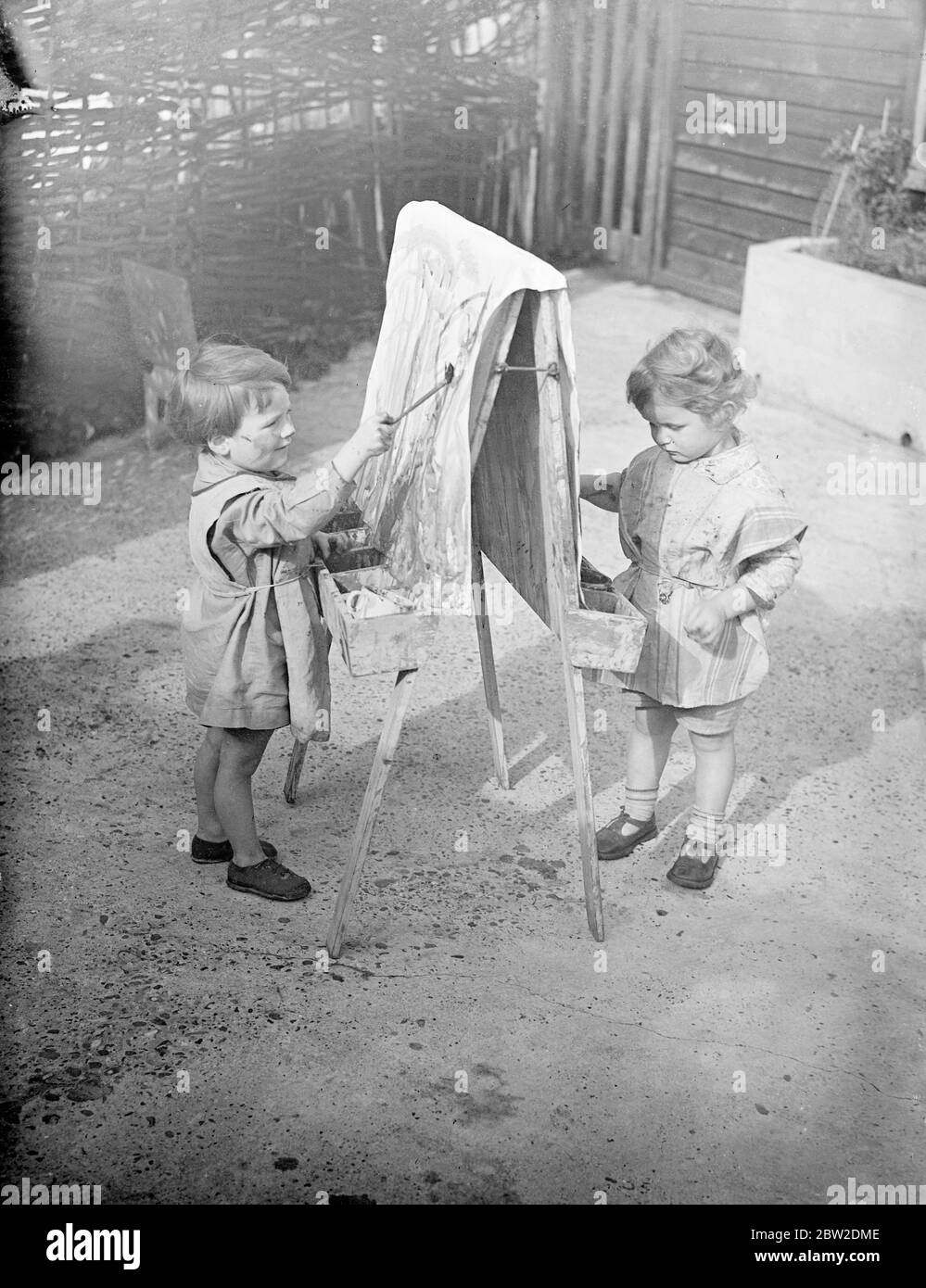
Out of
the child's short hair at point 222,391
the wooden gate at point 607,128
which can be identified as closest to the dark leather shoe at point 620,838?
the child's short hair at point 222,391

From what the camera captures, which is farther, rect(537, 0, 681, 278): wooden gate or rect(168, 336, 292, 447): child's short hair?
rect(537, 0, 681, 278): wooden gate

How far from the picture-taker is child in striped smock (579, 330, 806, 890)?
3164 mm

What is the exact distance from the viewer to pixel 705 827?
361 cm

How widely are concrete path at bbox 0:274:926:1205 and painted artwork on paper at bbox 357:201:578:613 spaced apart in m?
0.94

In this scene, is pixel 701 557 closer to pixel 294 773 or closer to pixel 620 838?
pixel 620 838

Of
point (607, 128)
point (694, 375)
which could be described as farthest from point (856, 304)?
point (694, 375)

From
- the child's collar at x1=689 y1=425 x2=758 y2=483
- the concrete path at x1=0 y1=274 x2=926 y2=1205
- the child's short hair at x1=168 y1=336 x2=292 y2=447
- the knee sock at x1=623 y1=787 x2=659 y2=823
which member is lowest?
the concrete path at x1=0 y1=274 x2=926 y2=1205

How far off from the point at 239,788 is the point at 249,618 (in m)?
0.46

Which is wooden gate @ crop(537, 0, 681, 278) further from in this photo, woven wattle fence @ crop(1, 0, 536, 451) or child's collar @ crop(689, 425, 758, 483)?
child's collar @ crop(689, 425, 758, 483)

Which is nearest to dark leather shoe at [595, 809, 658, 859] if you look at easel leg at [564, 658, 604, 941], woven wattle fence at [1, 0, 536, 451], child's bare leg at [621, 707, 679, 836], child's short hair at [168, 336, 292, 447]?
child's bare leg at [621, 707, 679, 836]

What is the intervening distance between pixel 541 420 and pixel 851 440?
4.13 metres

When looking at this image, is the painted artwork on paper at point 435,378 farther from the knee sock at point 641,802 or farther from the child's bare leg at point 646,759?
the knee sock at point 641,802

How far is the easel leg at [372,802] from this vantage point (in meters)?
3.04
